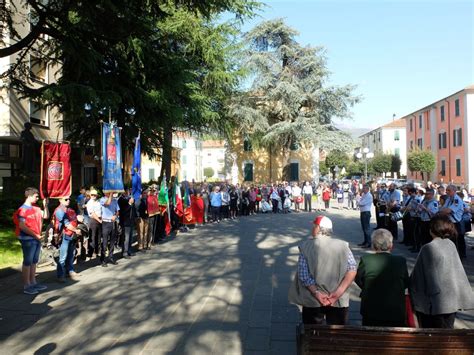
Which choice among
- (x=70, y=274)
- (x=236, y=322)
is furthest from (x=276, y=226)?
(x=236, y=322)

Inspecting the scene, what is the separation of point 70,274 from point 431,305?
24.1ft

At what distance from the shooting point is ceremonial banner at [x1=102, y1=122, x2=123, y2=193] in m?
10.9

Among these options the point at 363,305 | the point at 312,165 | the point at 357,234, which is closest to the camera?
the point at 363,305

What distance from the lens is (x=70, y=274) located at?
361 inches

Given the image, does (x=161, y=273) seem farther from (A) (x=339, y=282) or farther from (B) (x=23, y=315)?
(A) (x=339, y=282)

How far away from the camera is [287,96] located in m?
39.2

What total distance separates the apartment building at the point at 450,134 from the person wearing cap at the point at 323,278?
46764 millimetres

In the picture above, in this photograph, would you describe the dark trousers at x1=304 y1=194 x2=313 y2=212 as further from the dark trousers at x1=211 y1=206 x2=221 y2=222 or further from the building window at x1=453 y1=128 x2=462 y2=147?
the building window at x1=453 y1=128 x2=462 y2=147

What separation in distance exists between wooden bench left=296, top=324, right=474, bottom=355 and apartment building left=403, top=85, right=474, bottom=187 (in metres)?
47.2

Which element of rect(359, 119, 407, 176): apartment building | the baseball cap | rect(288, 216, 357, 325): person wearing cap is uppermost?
rect(359, 119, 407, 176): apartment building

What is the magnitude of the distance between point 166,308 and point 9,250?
22.4ft

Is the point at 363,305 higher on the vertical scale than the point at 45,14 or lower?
lower

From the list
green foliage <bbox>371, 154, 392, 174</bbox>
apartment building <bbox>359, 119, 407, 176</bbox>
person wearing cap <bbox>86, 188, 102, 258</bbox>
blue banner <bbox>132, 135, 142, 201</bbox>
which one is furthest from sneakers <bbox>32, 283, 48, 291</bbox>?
apartment building <bbox>359, 119, 407, 176</bbox>

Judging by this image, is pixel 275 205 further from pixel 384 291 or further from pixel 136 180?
pixel 384 291
